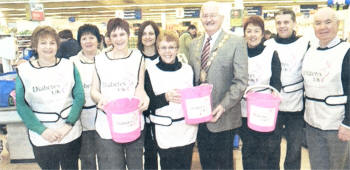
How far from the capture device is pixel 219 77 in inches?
82.7

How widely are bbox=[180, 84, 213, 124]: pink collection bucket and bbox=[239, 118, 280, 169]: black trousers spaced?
592mm

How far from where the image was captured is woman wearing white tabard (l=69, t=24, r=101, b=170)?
2.35 metres

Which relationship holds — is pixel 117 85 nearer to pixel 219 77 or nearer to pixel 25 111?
pixel 25 111

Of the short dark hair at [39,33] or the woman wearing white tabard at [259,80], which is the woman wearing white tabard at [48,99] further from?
the woman wearing white tabard at [259,80]

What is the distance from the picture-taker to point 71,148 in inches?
82.7

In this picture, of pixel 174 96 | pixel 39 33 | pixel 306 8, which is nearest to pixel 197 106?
pixel 174 96

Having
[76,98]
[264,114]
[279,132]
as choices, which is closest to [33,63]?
[76,98]

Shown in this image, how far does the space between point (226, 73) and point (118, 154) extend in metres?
0.97

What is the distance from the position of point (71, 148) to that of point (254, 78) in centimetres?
150

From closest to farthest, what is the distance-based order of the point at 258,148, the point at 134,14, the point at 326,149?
the point at 326,149 → the point at 258,148 → the point at 134,14

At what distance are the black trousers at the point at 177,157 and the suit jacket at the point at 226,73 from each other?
255mm

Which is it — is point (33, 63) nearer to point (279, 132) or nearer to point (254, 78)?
point (254, 78)

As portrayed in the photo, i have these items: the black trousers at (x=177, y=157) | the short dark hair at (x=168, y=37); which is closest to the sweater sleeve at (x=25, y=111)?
the black trousers at (x=177, y=157)

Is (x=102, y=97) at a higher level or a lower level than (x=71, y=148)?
higher
